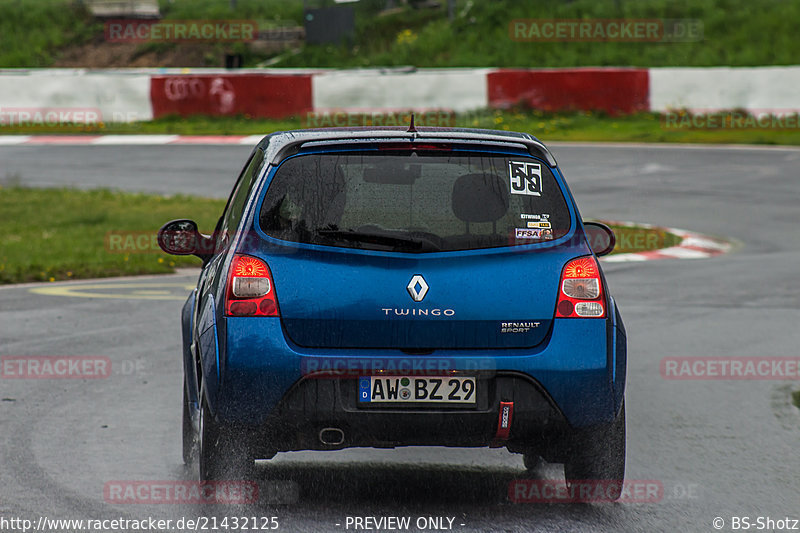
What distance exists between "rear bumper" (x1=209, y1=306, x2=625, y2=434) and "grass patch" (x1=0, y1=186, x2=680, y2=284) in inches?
354

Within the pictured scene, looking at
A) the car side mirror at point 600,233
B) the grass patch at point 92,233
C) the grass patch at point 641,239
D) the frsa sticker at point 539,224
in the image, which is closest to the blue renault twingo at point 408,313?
the frsa sticker at point 539,224

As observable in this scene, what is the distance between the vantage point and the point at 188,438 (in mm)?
6410

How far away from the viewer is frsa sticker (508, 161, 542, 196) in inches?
214

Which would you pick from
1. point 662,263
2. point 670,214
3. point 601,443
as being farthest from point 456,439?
point 670,214

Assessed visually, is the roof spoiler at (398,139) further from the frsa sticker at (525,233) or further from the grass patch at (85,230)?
the grass patch at (85,230)

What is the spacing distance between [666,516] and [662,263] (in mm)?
9468

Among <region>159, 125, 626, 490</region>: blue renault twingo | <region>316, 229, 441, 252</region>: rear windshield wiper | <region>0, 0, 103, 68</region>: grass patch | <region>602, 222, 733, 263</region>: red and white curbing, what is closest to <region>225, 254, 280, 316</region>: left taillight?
<region>159, 125, 626, 490</region>: blue renault twingo

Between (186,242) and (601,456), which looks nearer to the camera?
(601,456)

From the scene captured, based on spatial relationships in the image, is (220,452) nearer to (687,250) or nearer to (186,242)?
(186,242)

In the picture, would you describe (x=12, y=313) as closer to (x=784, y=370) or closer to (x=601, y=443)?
(x=784, y=370)

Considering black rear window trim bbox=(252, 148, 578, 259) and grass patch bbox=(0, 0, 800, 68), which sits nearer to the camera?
black rear window trim bbox=(252, 148, 578, 259)

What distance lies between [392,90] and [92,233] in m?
15.3

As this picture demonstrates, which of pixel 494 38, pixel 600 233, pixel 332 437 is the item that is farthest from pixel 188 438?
pixel 494 38

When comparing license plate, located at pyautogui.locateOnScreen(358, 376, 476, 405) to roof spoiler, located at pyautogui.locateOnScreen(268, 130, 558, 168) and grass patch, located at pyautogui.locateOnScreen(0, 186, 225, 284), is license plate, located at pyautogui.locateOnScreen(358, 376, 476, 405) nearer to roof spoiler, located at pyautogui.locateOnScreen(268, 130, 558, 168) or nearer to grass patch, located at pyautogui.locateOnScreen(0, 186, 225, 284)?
roof spoiler, located at pyautogui.locateOnScreen(268, 130, 558, 168)
